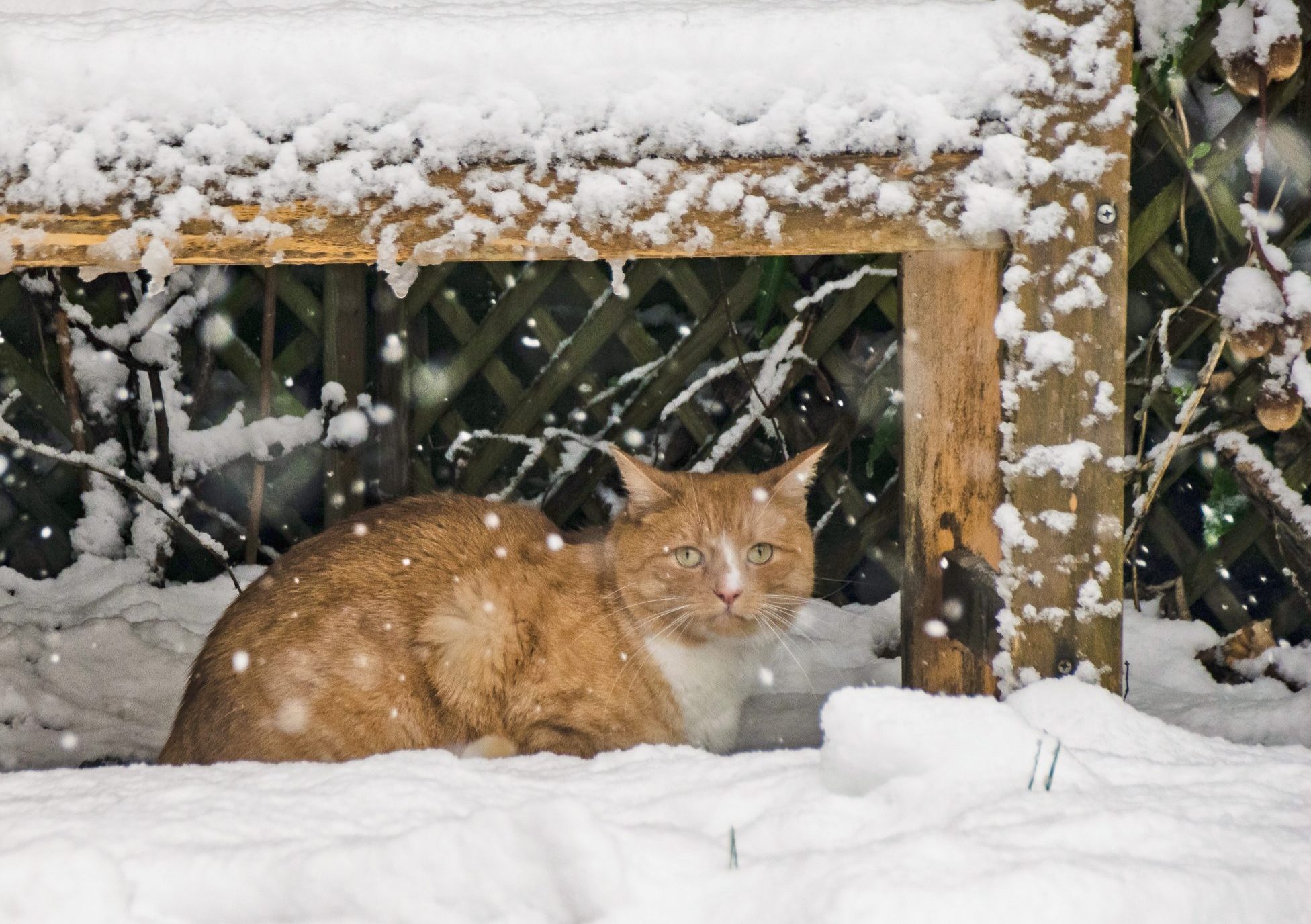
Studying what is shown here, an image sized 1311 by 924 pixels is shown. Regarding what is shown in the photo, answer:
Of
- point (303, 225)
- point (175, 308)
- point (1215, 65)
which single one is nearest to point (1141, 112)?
point (1215, 65)

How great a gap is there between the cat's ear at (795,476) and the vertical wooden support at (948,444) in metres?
0.29

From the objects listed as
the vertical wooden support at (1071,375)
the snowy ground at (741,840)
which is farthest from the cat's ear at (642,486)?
the snowy ground at (741,840)

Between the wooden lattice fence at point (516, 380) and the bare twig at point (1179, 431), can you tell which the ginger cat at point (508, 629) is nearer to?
the bare twig at point (1179, 431)

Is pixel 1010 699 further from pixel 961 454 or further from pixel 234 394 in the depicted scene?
pixel 234 394

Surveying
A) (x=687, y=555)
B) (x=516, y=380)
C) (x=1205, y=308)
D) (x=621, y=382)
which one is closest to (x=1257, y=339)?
(x=1205, y=308)

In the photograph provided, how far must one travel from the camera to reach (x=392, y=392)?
2.92m

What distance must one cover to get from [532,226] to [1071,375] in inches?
33.0

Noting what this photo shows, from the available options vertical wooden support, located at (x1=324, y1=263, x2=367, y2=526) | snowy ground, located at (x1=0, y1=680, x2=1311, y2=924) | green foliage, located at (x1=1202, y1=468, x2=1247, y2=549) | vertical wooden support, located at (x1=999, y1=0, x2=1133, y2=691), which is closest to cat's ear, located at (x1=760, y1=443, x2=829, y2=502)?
vertical wooden support, located at (x1=999, y1=0, x2=1133, y2=691)

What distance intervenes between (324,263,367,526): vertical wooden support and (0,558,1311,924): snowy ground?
1.58m

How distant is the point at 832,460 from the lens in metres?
2.91

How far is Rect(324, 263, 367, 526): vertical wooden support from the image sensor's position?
2.89 meters

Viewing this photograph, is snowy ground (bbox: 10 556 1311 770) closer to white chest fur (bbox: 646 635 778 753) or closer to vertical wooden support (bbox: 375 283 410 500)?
white chest fur (bbox: 646 635 778 753)

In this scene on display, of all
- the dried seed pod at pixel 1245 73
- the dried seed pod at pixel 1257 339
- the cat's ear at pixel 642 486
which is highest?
Answer: the dried seed pod at pixel 1245 73

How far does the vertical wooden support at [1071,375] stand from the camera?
160cm
